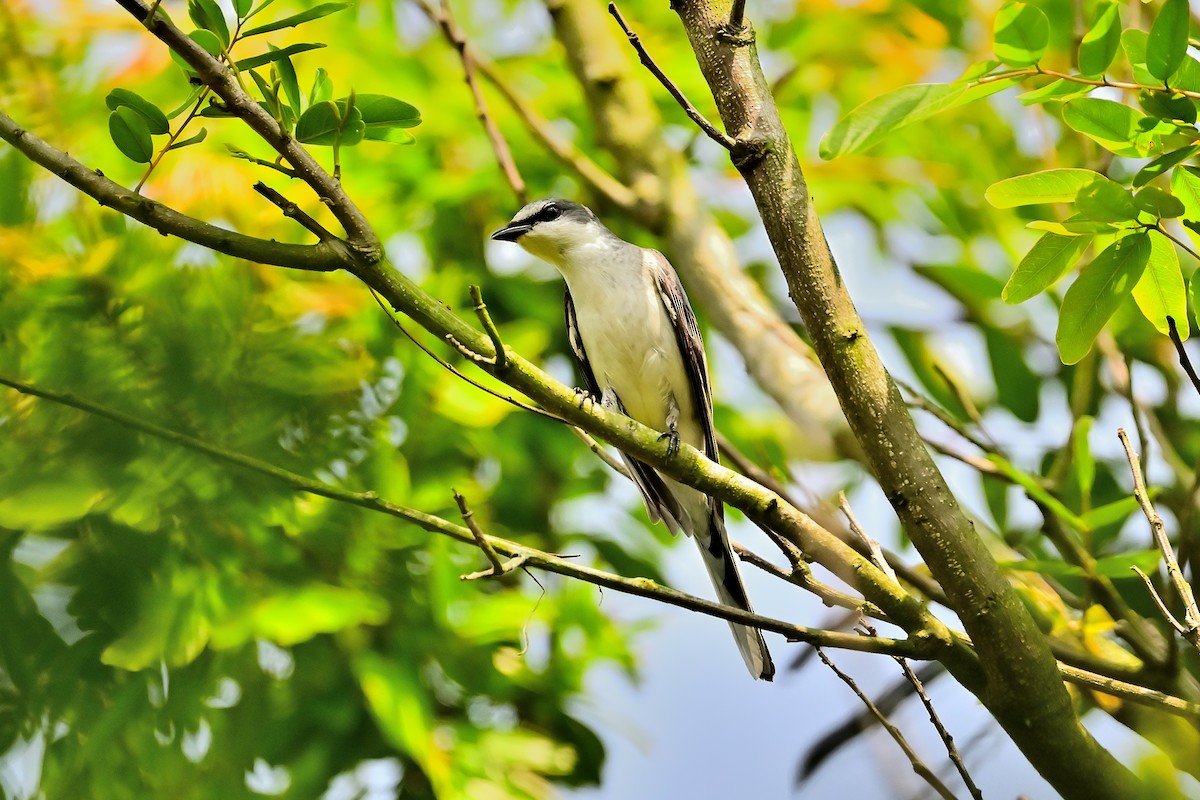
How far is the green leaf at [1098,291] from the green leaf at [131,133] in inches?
72.0

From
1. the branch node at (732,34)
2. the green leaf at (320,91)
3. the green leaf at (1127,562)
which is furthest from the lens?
the green leaf at (1127,562)

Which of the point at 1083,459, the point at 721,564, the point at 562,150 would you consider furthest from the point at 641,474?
the point at 1083,459

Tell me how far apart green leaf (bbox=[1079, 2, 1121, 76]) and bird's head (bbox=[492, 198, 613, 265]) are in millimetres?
2450

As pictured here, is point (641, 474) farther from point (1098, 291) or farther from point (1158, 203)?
point (1158, 203)

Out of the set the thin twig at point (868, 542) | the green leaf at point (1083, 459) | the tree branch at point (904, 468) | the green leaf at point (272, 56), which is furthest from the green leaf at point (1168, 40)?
the green leaf at point (1083, 459)

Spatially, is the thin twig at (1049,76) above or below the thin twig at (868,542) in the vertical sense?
above

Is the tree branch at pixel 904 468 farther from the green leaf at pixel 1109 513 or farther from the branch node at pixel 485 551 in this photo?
the green leaf at pixel 1109 513

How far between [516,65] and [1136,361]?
10.0 feet

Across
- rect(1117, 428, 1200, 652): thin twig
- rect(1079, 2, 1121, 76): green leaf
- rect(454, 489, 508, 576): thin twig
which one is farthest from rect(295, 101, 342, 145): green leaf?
rect(1117, 428, 1200, 652): thin twig

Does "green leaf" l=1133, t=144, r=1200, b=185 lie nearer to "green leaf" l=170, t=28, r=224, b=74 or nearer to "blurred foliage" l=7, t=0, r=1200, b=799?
"blurred foliage" l=7, t=0, r=1200, b=799

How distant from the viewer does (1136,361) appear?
4.59 meters

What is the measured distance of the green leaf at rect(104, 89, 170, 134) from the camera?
204 centimetres

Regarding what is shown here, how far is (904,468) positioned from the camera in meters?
2.37

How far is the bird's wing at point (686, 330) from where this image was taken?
14.8 ft
